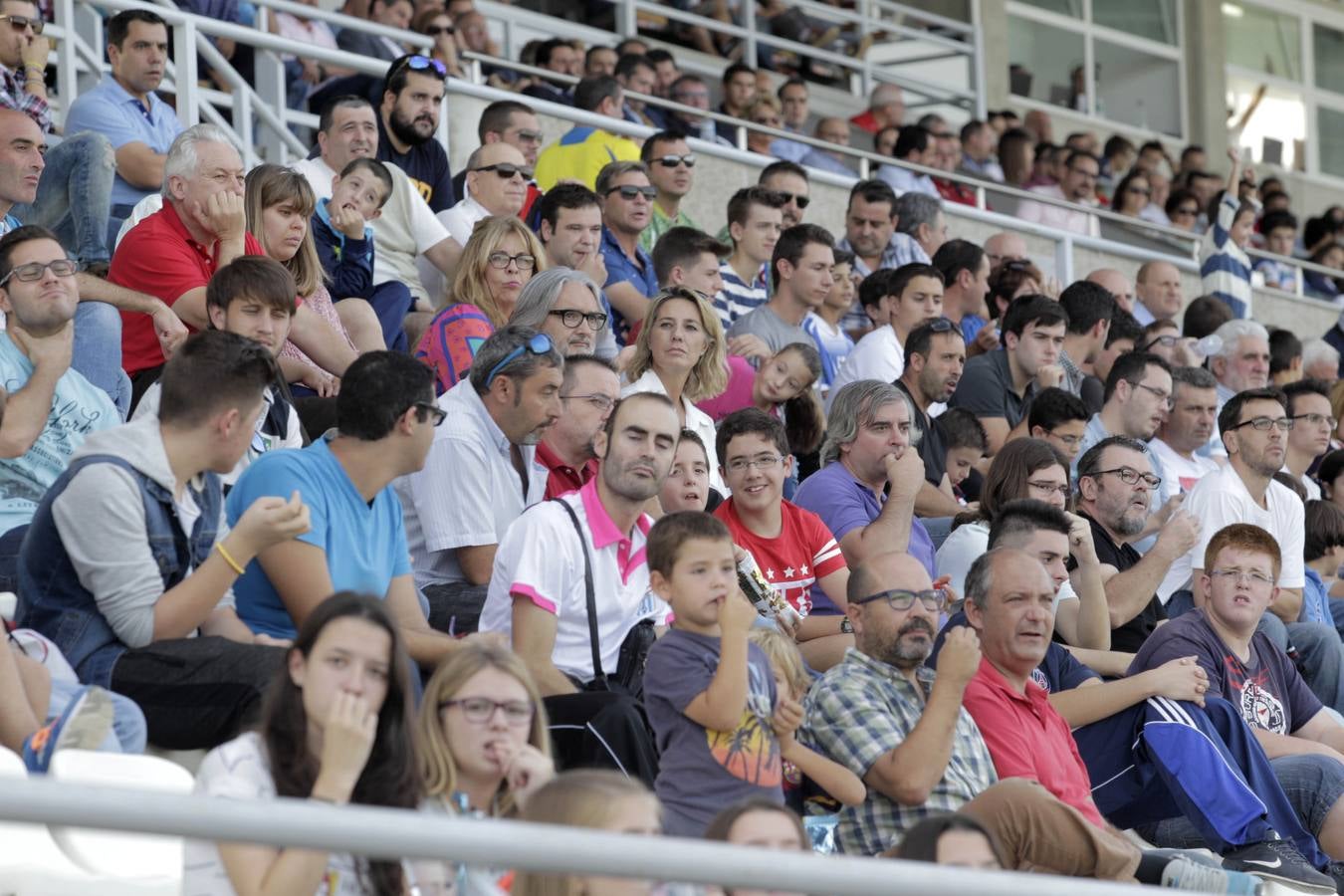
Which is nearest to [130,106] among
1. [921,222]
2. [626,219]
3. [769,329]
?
[626,219]

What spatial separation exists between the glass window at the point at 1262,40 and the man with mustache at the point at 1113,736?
14256 mm

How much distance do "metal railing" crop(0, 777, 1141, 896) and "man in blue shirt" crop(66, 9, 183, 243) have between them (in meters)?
Answer: 5.74

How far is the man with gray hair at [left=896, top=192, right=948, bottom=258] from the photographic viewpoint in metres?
11.2

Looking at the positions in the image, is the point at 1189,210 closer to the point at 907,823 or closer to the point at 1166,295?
the point at 1166,295

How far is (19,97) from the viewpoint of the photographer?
Result: 305 inches

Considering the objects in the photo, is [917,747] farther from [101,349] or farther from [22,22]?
[22,22]

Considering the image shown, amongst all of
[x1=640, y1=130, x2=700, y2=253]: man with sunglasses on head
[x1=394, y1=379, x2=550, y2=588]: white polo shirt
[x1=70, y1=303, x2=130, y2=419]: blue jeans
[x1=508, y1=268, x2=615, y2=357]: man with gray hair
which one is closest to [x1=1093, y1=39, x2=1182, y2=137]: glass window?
[x1=640, y1=130, x2=700, y2=253]: man with sunglasses on head

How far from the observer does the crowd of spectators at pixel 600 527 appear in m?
4.05

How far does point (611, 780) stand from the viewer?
3.46m

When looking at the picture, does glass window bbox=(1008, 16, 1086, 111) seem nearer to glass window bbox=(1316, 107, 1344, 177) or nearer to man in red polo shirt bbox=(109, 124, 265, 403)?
glass window bbox=(1316, 107, 1344, 177)

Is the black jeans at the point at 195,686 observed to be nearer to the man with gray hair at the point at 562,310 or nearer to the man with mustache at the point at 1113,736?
the man with mustache at the point at 1113,736

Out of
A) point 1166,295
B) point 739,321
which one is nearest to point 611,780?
point 739,321

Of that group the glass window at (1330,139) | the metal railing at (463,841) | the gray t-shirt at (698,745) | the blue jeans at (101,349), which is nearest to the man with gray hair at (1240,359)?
the blue jeans at (101,349)

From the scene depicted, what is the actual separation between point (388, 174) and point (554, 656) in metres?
3.13
